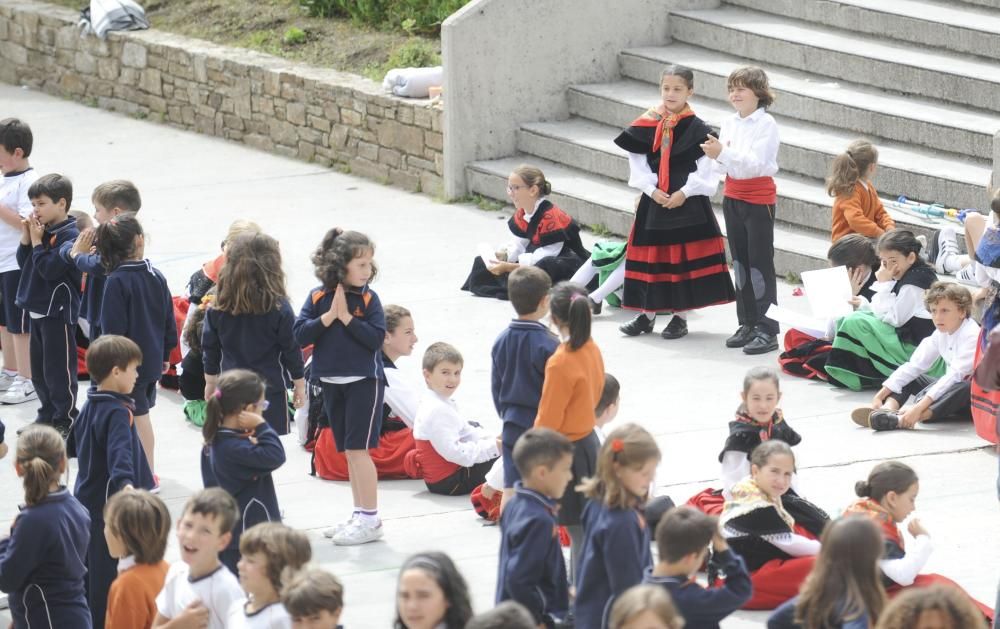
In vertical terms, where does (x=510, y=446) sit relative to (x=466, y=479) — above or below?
above

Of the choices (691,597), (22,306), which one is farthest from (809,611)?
(22,306)

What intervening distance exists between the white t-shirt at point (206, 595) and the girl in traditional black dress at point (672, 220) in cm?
496

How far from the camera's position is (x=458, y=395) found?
30.0 ft

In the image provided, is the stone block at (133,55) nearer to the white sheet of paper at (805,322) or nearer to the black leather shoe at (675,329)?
the black leather shoe at (675,329)

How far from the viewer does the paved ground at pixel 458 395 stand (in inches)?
274

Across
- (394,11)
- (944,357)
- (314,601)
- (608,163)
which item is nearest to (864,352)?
(944,357)

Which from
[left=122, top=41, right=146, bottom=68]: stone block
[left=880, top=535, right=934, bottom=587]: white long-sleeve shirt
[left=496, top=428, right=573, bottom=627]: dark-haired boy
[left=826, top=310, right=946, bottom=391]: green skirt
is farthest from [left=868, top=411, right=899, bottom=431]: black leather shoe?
[left=122, top=41, right=146, bottom=68]: stone block

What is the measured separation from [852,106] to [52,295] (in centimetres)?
592

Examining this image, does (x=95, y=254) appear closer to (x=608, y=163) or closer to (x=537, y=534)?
(x=537, y=534)

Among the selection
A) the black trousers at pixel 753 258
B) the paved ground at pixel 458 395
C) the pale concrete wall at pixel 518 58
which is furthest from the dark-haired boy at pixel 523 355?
the pale concrete wall at pixel 518 58

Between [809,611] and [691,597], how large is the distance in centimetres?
41

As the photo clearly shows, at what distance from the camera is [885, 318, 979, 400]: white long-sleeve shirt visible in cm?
792

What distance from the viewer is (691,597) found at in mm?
4914

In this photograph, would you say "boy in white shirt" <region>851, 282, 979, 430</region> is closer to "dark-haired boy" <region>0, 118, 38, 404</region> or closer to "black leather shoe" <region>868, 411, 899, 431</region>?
"black leather shoe" <region>868, 411, 899, 431</region>
